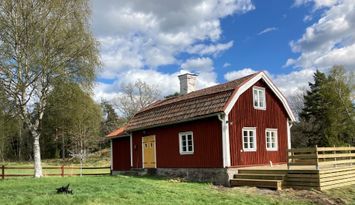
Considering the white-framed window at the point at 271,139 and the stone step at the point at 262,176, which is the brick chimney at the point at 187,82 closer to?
the white-framed window at the point at 271,139

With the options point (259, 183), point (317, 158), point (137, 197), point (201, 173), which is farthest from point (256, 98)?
point (137, 197)

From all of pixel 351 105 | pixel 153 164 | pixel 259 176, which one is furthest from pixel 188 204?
pixel 351 105

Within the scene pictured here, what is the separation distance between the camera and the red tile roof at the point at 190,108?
19558 millimetres

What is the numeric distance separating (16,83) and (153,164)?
909 cm

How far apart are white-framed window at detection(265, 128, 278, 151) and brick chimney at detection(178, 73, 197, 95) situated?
642 cm

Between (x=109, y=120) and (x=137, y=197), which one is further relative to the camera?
(x=109, y=120)

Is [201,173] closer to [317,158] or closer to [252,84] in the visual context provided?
[252,84]

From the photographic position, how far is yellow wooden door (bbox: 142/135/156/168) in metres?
23.6

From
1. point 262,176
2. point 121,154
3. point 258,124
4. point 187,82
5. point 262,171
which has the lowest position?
point 262,176

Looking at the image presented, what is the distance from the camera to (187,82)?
1039 inches

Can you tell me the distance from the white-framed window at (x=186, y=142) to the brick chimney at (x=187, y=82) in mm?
5502

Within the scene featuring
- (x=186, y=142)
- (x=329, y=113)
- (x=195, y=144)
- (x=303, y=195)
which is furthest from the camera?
(x=329, y=113)

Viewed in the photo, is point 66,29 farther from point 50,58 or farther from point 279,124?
point 279,124

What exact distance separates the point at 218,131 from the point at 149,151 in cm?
611
